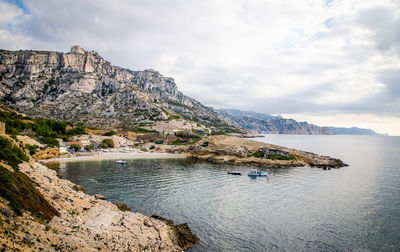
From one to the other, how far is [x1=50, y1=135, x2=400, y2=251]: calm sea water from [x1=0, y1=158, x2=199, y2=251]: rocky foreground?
505 centimetres

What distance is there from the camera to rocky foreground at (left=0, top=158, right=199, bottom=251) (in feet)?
46.3

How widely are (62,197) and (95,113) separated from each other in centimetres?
17753

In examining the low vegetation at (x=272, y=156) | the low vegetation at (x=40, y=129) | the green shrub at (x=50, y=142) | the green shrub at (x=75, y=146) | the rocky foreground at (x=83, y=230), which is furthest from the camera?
the green shrub at (x=75, y=146)

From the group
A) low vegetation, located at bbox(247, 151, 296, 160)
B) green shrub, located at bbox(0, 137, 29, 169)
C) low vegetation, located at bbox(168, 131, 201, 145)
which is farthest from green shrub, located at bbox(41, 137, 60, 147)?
low vegetation, located at bbox(247, 151, 296, 160)

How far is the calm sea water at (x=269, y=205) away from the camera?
90.1 feet

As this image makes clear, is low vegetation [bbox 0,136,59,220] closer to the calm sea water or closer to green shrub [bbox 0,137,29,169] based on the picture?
green shrub [bbox 0,137,29,169]

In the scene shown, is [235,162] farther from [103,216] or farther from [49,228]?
[49,228]

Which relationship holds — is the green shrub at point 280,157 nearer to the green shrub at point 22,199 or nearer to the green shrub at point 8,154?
the green shrub at point 8,154

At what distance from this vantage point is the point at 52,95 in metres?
187

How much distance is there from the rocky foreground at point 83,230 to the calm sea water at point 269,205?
505 centimetres

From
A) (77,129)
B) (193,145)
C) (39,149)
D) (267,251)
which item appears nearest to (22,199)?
(267,251)

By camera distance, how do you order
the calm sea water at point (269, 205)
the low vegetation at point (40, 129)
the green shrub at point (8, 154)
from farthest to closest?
1. the low vegetation at point (40, 129)
2. the calm sea water at point (269, 205)
3. the green shrub at point (8, 154)

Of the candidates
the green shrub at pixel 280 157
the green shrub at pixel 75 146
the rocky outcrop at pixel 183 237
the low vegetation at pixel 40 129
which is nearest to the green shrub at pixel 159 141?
the low vegetation at pixel 40 129

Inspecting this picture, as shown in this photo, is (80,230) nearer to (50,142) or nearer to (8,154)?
(8,154)
